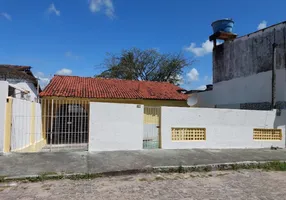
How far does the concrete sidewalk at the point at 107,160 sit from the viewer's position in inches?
255

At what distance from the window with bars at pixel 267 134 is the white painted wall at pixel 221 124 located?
19 cm

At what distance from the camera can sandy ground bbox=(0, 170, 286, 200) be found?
15.9ft

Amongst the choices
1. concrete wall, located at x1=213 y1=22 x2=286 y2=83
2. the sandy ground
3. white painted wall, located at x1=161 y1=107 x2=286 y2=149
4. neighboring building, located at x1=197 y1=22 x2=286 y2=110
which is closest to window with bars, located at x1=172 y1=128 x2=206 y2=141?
white painted wall, located at x1=161 y1=107 x2=286 y2=149

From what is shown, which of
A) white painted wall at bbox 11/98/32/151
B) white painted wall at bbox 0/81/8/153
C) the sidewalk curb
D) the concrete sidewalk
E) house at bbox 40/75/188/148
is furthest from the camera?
house at bbox 40/75/188/148

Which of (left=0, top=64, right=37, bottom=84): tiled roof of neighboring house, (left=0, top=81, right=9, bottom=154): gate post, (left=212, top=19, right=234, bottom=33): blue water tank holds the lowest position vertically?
(left=0, top=81, right=9, bottom=154): gate post

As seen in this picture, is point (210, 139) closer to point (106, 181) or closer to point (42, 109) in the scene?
point (106, 181)

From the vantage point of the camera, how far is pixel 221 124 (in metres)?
10.6

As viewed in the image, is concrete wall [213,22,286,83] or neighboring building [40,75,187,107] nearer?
concrete wall [213,22,286,83]

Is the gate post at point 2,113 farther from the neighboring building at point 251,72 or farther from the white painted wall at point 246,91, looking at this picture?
the white painted wall at point 246,91

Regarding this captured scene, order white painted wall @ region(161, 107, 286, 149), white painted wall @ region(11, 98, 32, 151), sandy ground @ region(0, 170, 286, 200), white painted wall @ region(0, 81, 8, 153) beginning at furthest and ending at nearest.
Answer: white painted wall @ region(161, 107, 286, 149) → white painted wall @ region(11, 98, 32, 151) → white painted wall @ region(0, 81, 8, 153) → sandy ground @ region(0, 170, 286, 200)

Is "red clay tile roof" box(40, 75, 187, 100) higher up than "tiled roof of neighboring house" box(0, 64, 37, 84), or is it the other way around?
"tiled roof of neighboring house" box(0, 64, 37, 84)

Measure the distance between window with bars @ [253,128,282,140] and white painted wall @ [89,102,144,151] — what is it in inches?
217

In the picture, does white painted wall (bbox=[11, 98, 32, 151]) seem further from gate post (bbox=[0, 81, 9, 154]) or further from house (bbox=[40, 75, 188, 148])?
house (bbox=[40, 75, 188, 148])

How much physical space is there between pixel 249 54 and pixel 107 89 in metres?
9.45
